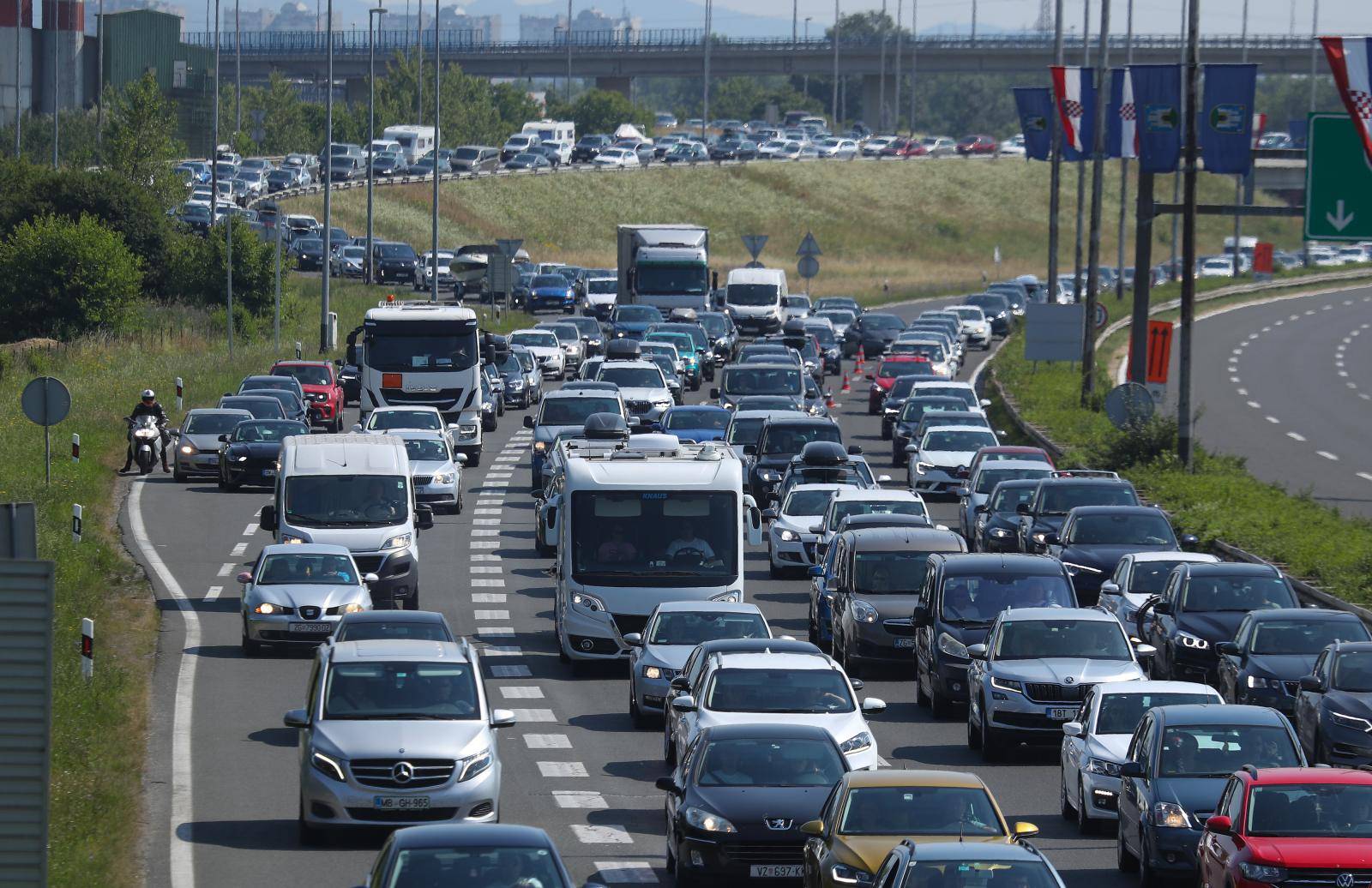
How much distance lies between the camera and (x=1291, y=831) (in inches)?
621

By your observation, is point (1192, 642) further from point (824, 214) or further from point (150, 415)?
point (824, 214)

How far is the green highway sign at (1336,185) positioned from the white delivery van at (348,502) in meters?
13.9

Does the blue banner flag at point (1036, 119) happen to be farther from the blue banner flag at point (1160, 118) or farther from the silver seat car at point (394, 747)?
the silver seat car at point (394, 747)

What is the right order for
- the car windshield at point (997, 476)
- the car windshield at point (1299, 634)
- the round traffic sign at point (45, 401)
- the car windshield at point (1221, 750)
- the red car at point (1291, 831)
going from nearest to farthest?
the red car at point (1291, 831)
the car windshield at point (1221, 750)
the car windshield at point (1299, 634)
the round traffic sign at point (45, 401)
the car windshield at point (997, 476)

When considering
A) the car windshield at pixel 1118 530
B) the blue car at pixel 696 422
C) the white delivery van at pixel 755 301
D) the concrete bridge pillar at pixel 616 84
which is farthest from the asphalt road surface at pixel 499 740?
the concrete bridge pillar at pixel 616 84

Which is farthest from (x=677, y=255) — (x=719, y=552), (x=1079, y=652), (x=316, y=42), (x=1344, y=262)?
(x=316, y=42)

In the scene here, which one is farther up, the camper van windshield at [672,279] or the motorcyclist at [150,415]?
the camper van windshield at [672,279]

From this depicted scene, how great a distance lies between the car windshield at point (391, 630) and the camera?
76.6 ft

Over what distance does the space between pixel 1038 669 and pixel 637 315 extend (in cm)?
4852

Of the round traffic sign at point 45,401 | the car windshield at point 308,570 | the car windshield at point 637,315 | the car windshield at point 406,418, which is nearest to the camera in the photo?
the car windshield at point 308,570

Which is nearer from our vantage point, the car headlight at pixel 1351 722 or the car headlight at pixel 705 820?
the car headlight at pixel 705 820

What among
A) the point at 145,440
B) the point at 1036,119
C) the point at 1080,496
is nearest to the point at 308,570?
the point at 1080,496

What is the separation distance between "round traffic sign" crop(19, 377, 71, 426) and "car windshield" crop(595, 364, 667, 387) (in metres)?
19.8

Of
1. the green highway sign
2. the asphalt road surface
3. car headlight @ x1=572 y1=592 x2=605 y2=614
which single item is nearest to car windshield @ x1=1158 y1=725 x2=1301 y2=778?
the asphalt road surface
